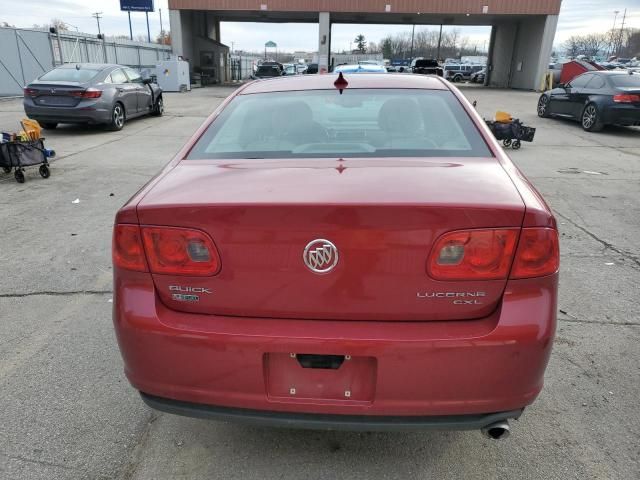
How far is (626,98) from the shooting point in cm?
1232

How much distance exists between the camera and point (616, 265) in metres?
4.53

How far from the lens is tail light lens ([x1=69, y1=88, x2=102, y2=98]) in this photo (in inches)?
429

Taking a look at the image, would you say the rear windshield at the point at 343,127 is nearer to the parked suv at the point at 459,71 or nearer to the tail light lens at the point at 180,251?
the tail light lens at the point at 180,251

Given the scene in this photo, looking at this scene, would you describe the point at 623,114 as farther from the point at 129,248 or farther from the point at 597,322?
the point at 129,248

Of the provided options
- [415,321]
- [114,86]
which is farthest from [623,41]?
[415,321]

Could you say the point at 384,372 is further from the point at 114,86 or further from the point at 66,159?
the point at 114,86

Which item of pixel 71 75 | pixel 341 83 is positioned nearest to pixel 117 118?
pixel 71 75

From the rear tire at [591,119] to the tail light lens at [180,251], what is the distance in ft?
46.5

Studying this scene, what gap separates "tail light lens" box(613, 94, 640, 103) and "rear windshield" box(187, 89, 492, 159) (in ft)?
39.1

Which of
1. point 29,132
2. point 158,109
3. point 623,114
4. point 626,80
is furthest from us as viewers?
point 158,109

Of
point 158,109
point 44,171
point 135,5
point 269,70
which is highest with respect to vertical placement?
point 135,5

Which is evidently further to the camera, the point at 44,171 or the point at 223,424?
the point at 44,171

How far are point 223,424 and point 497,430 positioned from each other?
1333 millimetres

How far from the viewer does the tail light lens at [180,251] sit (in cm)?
184
